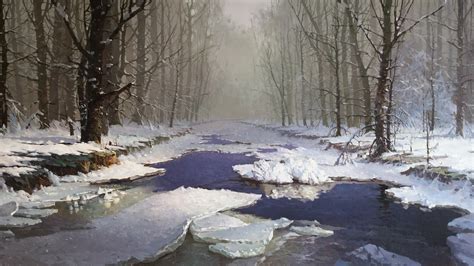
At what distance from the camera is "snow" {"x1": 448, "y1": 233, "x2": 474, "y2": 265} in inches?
181

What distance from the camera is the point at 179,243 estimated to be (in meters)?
5.13

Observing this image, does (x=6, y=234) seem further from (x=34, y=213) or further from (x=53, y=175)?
(x=53, y=175)

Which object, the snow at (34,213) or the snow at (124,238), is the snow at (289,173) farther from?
the snow at (34,213)

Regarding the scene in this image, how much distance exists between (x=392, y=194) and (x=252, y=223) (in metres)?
3.62

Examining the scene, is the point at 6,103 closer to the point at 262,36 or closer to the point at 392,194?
the point at 392,194

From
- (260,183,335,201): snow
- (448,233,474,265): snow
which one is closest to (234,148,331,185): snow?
(260,183,335,201): snow

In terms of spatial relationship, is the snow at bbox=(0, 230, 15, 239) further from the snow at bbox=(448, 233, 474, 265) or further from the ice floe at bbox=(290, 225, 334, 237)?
the snow at bbox=(448, 233, 474, 265)

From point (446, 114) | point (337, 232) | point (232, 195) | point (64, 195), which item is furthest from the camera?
point (446, 114)

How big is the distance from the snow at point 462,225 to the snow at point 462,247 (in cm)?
31

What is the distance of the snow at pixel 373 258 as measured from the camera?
447cm

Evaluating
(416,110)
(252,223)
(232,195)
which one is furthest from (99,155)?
(416,110)

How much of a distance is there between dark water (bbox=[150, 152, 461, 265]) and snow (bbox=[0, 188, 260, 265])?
1.19ft

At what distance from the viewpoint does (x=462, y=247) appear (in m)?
4.99

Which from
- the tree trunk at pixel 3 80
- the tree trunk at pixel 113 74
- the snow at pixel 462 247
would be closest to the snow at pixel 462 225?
the snow at pixel 462 247
